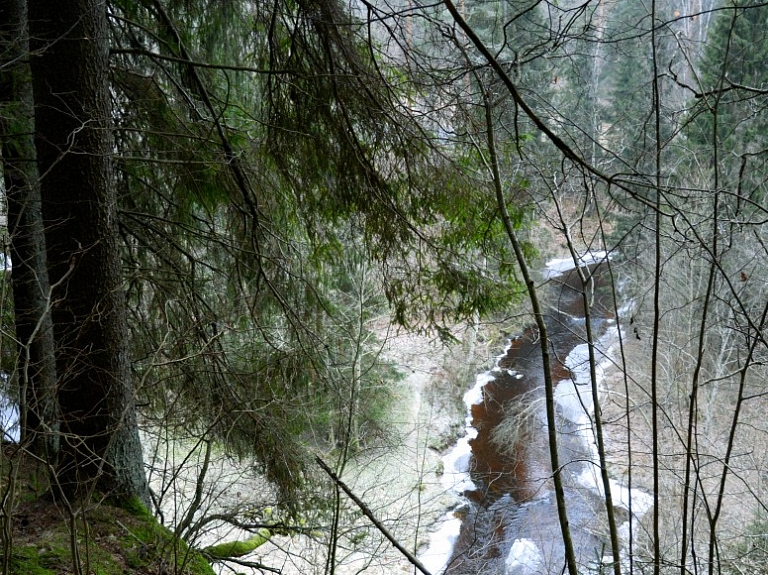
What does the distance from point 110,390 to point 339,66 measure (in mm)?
2159

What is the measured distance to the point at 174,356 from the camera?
3455 millimetres

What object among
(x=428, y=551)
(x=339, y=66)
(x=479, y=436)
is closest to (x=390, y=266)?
(x=339, y=66)

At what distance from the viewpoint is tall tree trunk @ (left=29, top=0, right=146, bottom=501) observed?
129 inches

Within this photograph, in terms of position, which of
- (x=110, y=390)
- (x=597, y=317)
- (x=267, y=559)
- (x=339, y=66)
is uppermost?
(x=597, y=317)

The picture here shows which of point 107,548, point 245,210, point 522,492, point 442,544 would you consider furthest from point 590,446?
point 107,548

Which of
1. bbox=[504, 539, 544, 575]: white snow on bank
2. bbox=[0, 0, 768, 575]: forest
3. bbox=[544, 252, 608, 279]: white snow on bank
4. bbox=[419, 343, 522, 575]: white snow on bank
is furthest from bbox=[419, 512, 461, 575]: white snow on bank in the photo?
bbox=[0, 0, 768, 575]: forest

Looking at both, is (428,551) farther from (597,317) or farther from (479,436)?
(597,317)

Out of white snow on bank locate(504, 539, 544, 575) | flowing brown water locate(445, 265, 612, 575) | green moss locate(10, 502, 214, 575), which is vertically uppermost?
flowing brown water locate(445, 265, 612, 575)

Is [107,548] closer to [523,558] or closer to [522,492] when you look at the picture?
[523,558]

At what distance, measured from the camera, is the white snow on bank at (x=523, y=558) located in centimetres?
980

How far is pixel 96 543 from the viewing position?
325 centimetres

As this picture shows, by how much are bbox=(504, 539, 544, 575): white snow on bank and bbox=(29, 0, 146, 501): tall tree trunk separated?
7688mm

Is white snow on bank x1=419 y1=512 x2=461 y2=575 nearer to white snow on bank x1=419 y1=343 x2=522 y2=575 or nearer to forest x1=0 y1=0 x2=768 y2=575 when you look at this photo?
white snow on bank x1=419 y1=343 x2=522 y2=575

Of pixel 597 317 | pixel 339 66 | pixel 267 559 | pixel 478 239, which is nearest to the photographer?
pixel 339 66
